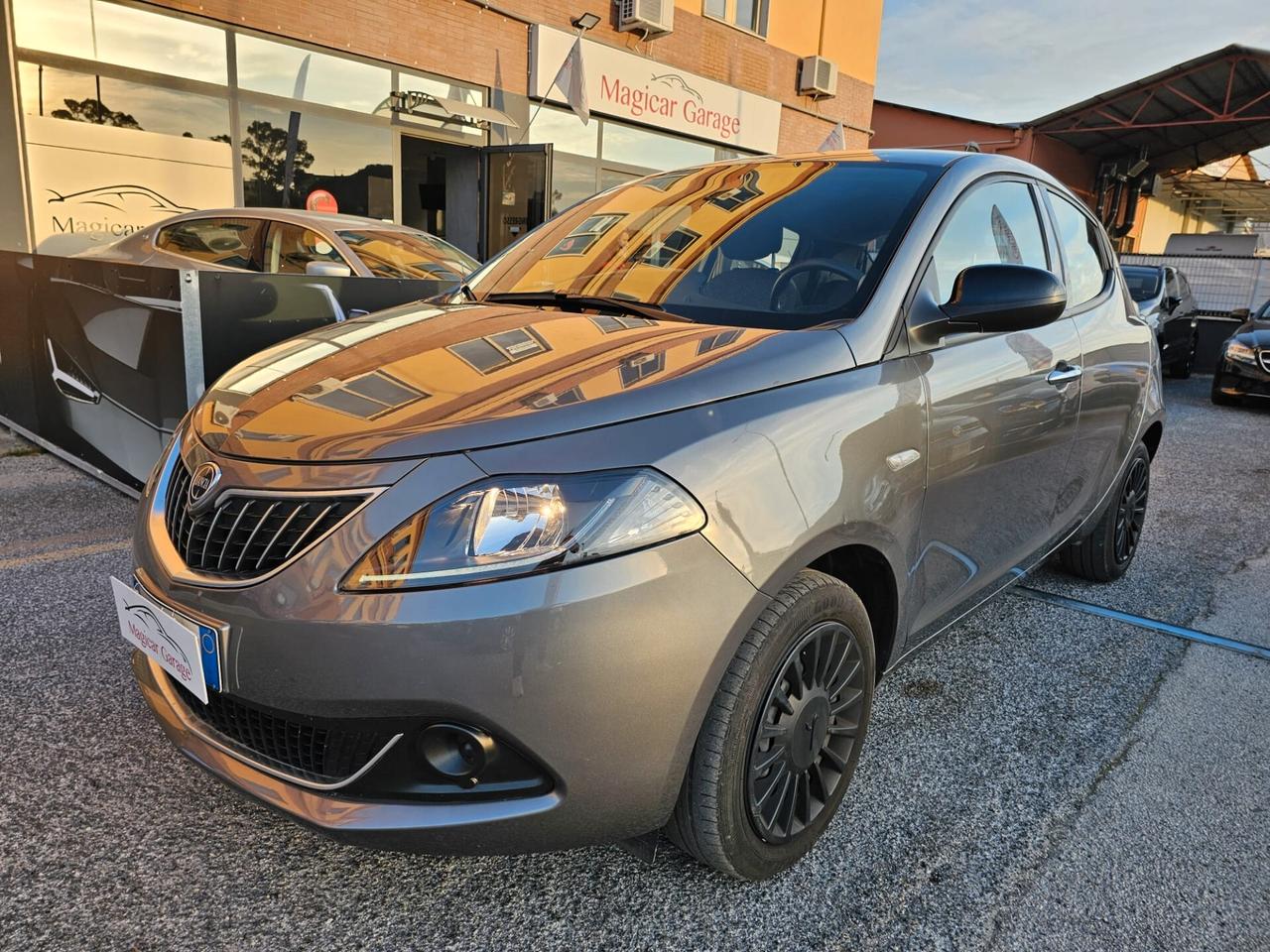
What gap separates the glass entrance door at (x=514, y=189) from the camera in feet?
37.7

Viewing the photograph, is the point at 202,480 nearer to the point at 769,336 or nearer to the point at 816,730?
the point at 769,336

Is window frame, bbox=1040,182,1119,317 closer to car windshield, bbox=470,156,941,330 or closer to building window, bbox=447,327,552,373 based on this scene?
car windshield, bbox=470,156,941,330

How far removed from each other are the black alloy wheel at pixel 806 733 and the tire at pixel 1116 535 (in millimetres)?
2007

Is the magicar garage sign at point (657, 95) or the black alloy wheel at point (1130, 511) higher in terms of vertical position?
the magicar garage sign at point (657, 95)

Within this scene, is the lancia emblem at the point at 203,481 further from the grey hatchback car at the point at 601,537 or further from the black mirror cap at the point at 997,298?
the black mirror cap at the point at 997,298

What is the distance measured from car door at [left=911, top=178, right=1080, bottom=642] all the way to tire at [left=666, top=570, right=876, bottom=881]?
0.41 metres

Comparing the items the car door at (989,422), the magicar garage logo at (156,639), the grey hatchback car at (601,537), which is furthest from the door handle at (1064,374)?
the magicar garage logo at (156,639)

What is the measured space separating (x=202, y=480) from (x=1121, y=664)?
295cm

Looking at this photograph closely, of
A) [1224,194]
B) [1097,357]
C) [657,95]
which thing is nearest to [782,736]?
[1097,357]

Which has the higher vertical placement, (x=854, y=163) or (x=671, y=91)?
(x=671, y=91)

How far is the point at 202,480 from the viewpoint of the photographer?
1.74 metres

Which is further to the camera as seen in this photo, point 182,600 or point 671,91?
point 671,91

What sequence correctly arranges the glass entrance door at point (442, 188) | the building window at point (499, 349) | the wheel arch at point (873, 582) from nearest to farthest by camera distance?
the building window at point (499, 349)
the wheel arch at point (873, 582)
the glass entrance door at point (442, 188)

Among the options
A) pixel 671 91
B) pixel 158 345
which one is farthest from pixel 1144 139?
pixel 158 345
